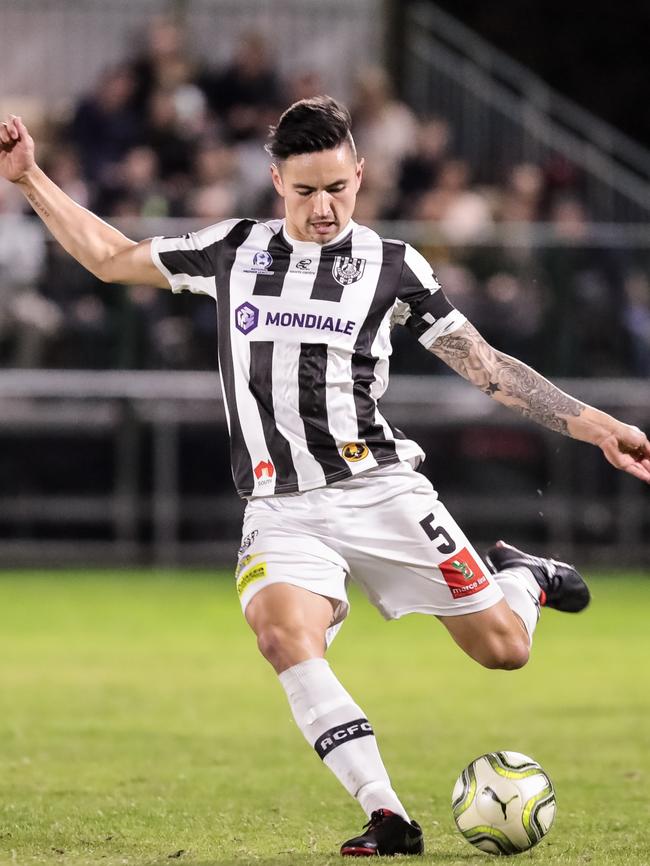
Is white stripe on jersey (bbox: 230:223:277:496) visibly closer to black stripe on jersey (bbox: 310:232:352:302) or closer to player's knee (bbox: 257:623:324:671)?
black stripe on jersey (bbox: 310:232:352:302)

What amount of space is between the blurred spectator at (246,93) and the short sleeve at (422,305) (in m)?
11.1

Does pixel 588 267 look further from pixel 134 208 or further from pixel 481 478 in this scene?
pixel 134 208

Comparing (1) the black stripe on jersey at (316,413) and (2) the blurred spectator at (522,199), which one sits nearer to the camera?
(1) the black stripe on jersey at (316,413)

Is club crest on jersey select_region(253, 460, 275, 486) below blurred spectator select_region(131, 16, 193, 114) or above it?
below

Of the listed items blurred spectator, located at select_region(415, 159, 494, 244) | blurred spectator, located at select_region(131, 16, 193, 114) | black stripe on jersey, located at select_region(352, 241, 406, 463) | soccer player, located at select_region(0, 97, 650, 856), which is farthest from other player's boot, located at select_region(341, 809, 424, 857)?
blurred spectator, located at select_region(131, 16, 193, 114)

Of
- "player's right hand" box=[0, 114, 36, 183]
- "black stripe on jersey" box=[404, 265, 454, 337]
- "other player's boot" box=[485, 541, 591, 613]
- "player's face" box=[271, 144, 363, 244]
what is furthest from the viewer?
"other player's boot" box=[485, 541, 591, 613]

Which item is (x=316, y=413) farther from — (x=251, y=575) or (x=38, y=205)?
(x=38, y=205)

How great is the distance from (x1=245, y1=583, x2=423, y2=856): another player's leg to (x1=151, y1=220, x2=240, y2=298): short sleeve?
3.92ft

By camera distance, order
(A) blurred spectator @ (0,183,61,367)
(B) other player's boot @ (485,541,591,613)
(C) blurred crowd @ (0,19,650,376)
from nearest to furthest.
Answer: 1. (B) other player's boot @ (485,541,591,613)
2. (A) blurred spectator @ (0,183,61,367)
3. (C) blurred crowd @ (0,19,650,376)

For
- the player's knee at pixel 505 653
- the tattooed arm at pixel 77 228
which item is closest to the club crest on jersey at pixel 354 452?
the player's knee at pixel 505 653

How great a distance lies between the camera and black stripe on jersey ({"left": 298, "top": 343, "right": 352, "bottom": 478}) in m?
5.73

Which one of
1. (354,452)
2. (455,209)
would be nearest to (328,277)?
(354,452)

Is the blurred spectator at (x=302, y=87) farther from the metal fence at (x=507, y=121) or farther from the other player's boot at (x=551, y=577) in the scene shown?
the other player's boot at (x=551, y=577)

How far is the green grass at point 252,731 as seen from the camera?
18.8 feet
